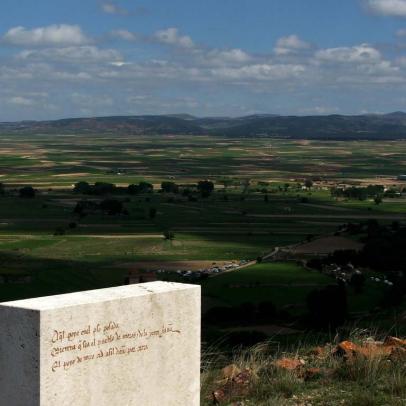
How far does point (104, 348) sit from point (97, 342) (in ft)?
0.48

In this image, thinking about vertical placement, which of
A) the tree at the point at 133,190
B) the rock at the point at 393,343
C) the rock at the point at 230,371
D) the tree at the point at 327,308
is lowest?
the tree at the point at 133,190

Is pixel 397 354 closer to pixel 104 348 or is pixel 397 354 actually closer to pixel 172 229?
pixel 104 348

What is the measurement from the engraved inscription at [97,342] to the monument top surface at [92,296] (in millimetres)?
279

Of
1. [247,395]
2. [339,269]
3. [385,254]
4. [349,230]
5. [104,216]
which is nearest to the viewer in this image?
[247,395]

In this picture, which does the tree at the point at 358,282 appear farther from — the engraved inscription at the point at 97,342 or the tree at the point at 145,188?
the tree at the point at 145,188

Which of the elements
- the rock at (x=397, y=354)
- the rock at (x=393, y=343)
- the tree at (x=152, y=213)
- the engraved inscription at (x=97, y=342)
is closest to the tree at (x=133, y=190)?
the tree at (x=152, y=213)

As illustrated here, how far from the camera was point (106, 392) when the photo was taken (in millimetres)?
9344

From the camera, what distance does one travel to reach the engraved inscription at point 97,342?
348 inches

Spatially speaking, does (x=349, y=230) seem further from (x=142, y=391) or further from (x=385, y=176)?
(x=385, y=176)

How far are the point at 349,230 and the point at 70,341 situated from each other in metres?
79.1

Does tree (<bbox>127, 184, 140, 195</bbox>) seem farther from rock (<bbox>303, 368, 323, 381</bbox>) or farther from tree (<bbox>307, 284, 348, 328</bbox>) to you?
rock (<bbox>303, 368, 323, 381</bbox>)

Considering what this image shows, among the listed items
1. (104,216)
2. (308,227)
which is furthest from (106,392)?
(104,216)

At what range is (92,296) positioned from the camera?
936cm

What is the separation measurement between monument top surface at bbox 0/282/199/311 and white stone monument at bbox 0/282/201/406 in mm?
11
